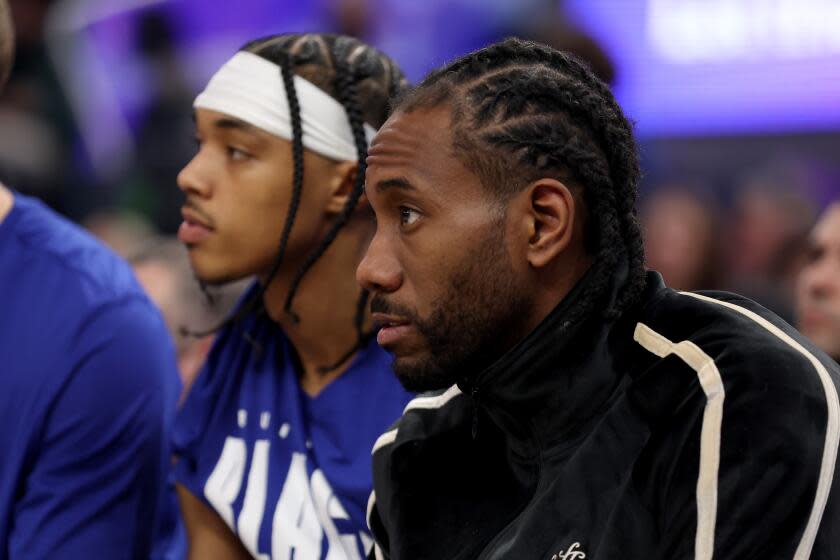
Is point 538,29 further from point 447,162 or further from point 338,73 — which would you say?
point 447,162

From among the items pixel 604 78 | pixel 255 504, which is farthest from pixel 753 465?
pixel 604 78

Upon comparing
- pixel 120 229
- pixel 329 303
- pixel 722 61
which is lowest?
pixel 120 229

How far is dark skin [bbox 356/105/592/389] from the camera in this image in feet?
4.62

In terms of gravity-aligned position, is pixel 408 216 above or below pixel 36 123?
above

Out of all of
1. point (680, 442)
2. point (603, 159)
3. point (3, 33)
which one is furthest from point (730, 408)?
point (3, 33)

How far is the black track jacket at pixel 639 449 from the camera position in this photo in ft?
3.98

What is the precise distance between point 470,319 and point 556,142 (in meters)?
0.23

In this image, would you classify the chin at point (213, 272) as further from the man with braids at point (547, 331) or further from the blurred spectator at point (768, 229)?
the blurred spectator at point (768, 229)

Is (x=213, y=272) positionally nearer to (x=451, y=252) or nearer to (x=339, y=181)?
(x=339, y=181)

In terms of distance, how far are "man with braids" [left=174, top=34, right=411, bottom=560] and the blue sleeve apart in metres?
0.08

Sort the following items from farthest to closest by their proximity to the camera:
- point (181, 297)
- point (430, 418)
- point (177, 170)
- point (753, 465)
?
point (177, 170)
point (181, 297)
point (430, 418)
point (753, 465)

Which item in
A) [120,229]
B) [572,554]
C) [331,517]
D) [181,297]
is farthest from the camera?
[120,229]

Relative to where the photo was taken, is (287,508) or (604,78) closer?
(287,508)

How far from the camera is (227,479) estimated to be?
2.03m
